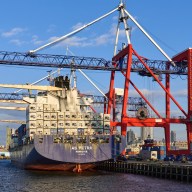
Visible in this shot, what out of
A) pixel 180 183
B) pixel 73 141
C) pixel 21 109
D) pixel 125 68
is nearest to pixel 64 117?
pixel 73 141

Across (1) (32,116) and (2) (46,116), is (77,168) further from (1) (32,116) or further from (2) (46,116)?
(1) (32,116)

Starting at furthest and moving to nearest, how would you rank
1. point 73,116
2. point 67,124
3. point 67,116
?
point 73,116, point 67,116, point 67,124

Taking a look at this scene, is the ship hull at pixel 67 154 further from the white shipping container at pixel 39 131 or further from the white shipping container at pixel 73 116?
the white shipping container at pixel 73 116

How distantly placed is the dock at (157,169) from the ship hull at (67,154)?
3824 millimetres

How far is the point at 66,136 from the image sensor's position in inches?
2598

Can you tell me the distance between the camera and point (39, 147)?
62.8 meters

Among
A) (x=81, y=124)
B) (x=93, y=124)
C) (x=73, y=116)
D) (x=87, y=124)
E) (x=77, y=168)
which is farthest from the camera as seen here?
(x=93, y=124)

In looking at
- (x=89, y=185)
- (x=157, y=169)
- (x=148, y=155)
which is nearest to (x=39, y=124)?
(x=157, y=169)

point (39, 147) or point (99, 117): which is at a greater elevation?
point (99, 117)

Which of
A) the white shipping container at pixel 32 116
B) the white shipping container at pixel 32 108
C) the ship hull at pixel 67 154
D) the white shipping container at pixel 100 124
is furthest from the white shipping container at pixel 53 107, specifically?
the white shipping container at pixel 100 124

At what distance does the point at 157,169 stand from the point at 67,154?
14.5 meters

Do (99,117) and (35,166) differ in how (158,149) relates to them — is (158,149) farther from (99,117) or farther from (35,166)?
(35,166)

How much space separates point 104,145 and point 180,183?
20.0m

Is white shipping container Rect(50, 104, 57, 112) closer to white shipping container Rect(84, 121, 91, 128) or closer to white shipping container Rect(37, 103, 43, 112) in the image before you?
white shipping container Rect(37, 103, 43, 112)
